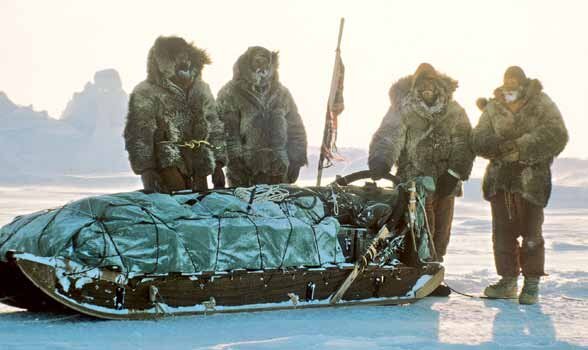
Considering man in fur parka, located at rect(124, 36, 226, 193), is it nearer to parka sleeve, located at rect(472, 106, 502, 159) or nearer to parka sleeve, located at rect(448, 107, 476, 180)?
parka sleeve, located at rect(448, 107, 476, 180)

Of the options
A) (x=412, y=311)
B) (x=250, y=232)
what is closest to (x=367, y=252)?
(x=412, y=311)

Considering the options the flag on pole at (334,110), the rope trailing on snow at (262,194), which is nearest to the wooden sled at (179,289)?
the rope trailing on snow at (262,194)

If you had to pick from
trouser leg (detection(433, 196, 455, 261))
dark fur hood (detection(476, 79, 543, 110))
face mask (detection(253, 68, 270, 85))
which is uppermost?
face mask (detection(253, 68, 270, 85))

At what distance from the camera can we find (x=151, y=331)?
4699 millimetres

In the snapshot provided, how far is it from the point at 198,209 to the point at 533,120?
8.06ft

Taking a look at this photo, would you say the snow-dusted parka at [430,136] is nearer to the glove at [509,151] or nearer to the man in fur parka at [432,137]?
the man in fur parka at [432,137]

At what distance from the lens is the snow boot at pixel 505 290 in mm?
6426

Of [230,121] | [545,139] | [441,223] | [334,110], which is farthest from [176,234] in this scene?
[334,110]

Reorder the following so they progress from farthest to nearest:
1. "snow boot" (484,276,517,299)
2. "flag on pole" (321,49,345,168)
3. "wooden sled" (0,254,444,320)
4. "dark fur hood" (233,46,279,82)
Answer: "flag on pole" (321,49,345,168) < "dark fur hood" (233,46,279,82) < "snow boot" (484,276,517,299) < "wooden sled" (0,254,444,320)

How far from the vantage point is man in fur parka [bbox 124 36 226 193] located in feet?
21.2

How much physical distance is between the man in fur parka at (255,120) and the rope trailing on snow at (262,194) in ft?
4.67

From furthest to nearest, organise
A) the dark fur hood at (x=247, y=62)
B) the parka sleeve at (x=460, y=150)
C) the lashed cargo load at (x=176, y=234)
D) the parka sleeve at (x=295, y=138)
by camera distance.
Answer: the parka sleeve at (x=295, y=138) < the dark fur hood at (x=247, y=62) < the parka sleeve at (x=460, y=150) < the lashed cargo load at (x=176, y=234)

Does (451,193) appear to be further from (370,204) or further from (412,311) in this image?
(412,311)

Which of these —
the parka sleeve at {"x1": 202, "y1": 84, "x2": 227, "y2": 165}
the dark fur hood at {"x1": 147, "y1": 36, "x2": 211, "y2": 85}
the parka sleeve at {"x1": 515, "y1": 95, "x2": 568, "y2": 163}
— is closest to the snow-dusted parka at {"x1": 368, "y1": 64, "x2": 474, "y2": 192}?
the parka sleeve at {"x1": 515, "y1": 95, "x2": 568, "y2": 163}
